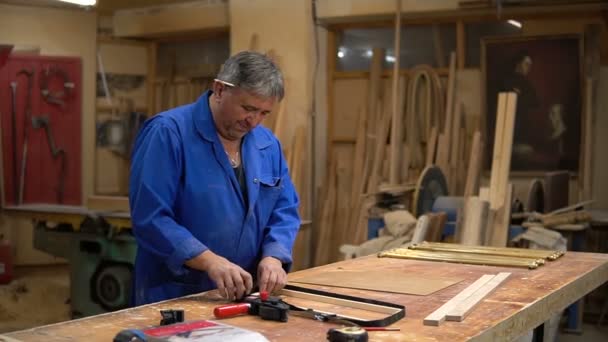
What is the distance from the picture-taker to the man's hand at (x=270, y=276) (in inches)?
84.4

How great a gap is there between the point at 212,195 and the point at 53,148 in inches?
212

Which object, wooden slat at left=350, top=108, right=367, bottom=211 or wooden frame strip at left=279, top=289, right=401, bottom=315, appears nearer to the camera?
wooden frame strip at left=279, top=289, right=401, bottom=315

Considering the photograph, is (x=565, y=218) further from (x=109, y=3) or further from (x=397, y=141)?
(x=109, y=3)

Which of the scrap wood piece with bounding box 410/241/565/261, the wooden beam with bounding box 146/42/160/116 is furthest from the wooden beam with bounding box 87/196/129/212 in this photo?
the scrap wood piece with bounding box 410/241/565/261

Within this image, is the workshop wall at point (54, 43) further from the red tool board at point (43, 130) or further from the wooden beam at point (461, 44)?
the wooden beam at point (461, 44)

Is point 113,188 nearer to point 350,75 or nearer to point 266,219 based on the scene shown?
point 350,75

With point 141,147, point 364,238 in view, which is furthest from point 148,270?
point 364,238

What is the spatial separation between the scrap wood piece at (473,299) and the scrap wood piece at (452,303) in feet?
0.04

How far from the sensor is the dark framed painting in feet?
18.5

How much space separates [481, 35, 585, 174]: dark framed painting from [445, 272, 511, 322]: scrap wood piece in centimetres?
340

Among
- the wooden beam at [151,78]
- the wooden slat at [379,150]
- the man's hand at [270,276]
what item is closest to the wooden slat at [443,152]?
the wooden slat at [379,150]

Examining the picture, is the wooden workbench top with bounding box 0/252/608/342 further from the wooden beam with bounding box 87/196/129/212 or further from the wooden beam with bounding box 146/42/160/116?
the wooden beam with bounding box 146/42/160/116

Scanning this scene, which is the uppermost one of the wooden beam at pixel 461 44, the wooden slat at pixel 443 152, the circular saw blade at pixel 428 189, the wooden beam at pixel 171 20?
the wooden beam at pixel 171 20

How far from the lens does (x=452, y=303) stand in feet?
6.55
